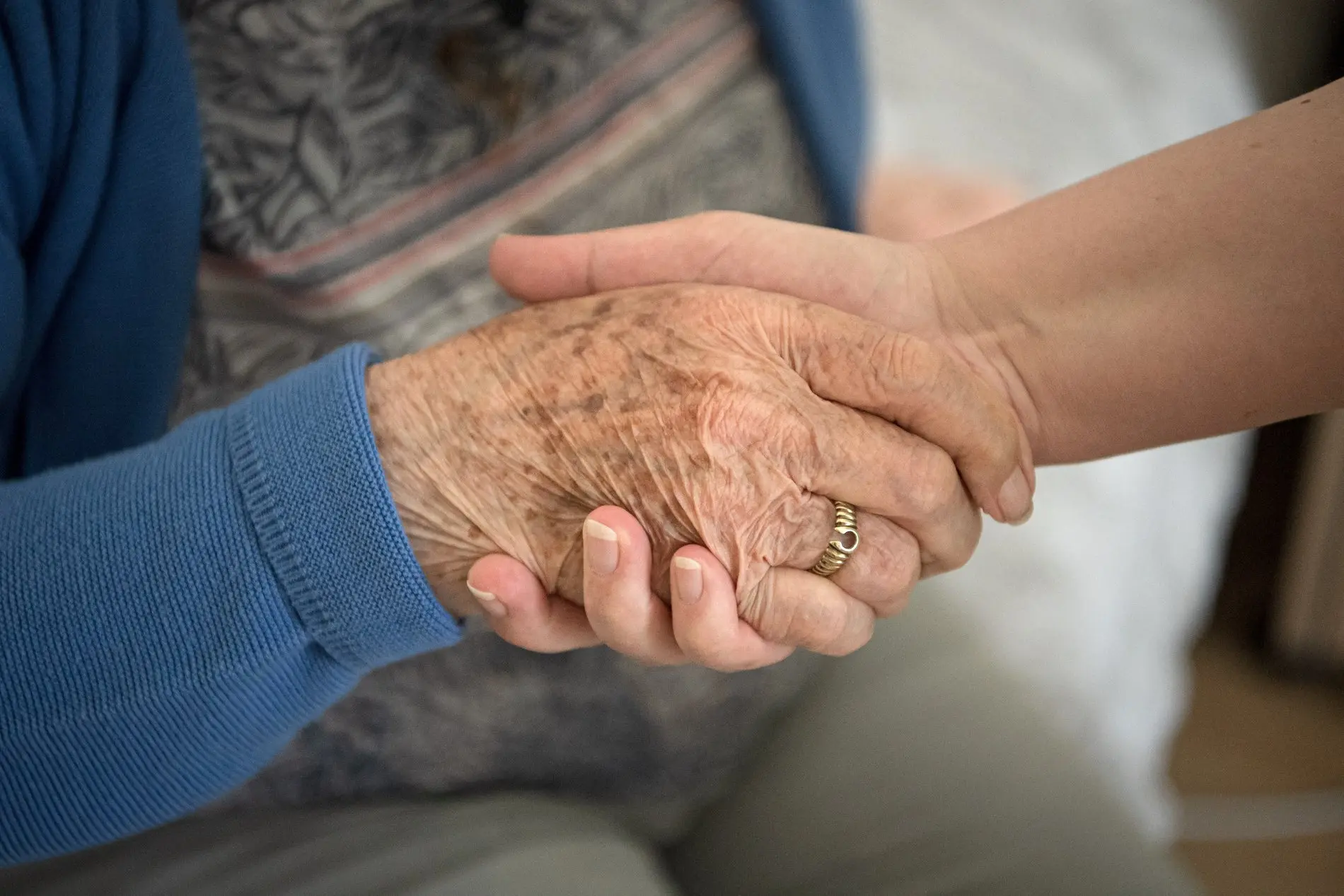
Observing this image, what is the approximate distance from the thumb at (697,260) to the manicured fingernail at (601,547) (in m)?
0.20

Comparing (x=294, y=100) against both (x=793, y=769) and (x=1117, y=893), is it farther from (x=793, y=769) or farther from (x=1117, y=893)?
(x=1117, y=893)

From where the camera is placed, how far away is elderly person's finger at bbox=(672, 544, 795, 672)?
63 cm

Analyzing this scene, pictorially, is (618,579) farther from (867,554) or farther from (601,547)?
(867,554)

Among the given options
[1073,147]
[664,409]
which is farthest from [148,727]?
[1073,147]

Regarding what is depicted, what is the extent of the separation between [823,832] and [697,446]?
496 mm

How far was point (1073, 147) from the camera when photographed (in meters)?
1.52

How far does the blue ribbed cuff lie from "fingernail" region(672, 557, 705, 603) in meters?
0.16

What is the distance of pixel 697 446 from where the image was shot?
0.65 meters

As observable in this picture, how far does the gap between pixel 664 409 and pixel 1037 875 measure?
1.89 feet

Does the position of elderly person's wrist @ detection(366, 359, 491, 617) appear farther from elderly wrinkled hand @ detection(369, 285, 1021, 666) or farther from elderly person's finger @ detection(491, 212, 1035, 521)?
elderly person's finger @ detection(491, 212, 1035, 521)

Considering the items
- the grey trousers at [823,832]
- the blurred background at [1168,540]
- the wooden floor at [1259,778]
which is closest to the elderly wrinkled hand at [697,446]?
the grey trousers at [823,832]

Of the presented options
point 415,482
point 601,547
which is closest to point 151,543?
point 415,482

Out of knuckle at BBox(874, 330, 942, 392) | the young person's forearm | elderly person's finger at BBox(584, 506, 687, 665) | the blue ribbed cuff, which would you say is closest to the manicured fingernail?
elderly person's finger at BBox(584, 506, 687, 665)

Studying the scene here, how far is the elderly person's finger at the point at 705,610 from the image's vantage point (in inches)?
24.8
